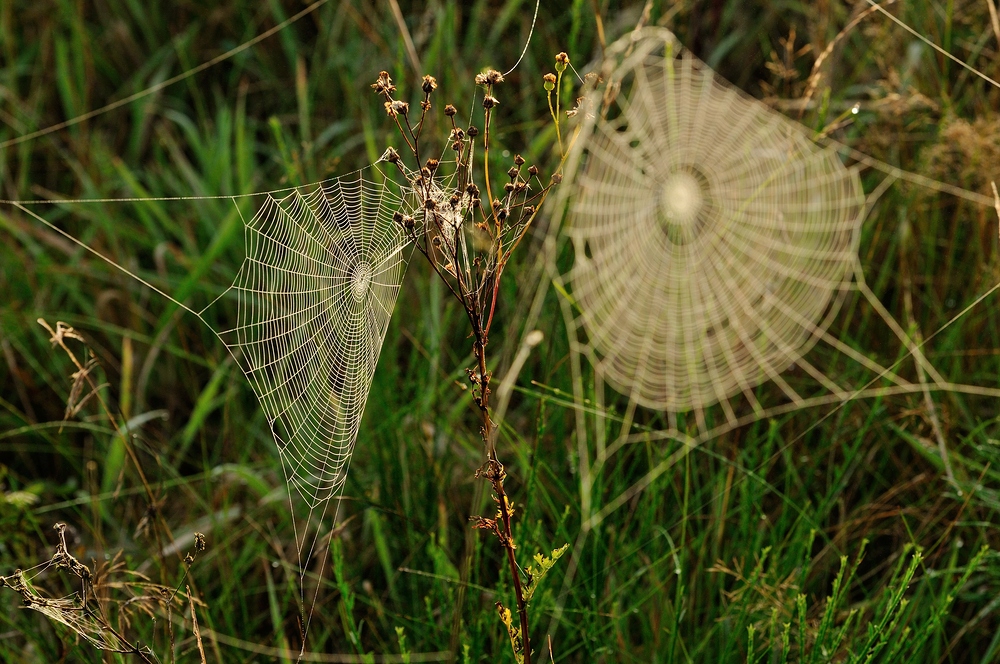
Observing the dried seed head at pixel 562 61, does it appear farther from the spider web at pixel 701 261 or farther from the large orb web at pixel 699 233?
the large orb web at pixel 699 233

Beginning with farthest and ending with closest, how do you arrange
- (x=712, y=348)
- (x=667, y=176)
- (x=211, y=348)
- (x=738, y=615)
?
1. (x=667, y=176)
2. (x=712, y=348)
3. (x=211, y=348)
4. (x=738, y=615)

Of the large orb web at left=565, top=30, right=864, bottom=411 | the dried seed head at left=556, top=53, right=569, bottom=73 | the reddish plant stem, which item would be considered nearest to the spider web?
the large orb web at left=565, top=30, right=864, bottom=411

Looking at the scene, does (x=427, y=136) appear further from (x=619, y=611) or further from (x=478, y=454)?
(x=619, y=611)

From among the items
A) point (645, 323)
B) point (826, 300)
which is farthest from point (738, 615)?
point (645, 323)

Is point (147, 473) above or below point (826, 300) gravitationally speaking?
below

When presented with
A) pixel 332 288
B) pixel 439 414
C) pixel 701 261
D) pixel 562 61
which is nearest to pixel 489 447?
pixel 562 61

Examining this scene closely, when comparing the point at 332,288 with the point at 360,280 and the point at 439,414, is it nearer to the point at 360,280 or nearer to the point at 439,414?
the point at 360,280

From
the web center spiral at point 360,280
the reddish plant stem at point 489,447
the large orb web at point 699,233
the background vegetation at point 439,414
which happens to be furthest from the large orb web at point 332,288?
the large orb web at point 699,233

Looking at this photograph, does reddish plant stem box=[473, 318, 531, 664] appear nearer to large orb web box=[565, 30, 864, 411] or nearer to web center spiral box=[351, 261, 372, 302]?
→ web center spiral box=[351, 261, 372, 302]
